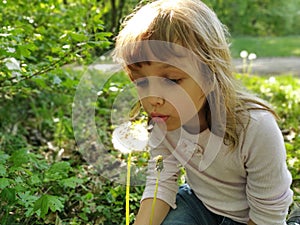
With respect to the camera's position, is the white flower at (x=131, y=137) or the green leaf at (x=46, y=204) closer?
the green leaf at (x=46, y=204)

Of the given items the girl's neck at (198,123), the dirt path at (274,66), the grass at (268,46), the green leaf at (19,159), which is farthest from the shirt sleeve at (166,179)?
the grass at (268,46)

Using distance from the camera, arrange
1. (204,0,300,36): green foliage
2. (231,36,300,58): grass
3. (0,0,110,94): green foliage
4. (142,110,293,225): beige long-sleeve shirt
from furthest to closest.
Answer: (204,0,300,36): green foliage
(231,36,300,58): grass
(0,0,110,94): green foliage
(142,110,293,225): beige long-sleeve shirt

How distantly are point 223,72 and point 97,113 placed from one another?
1.74 metres

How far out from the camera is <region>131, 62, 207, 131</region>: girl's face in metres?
1.43

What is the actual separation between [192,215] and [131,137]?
0.33 m

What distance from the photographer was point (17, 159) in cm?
166

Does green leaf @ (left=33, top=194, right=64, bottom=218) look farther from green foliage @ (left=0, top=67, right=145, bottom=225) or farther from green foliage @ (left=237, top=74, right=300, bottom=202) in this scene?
green foliage @ (left=237, top=74, right=300, bottom=202)

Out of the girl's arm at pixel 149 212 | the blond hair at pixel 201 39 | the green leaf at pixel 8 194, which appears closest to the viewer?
the blond hair at pixel 201 39

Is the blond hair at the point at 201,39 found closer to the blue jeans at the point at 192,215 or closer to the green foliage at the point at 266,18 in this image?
the blue jeans at the point at 192,215

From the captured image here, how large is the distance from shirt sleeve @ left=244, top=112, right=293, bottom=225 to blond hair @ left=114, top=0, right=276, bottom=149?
50mm

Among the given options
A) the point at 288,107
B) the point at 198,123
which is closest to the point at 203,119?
the point at 198,123

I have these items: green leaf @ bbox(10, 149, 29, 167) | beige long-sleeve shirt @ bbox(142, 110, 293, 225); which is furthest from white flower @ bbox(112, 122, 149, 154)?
green leaf @ bbox(10, 149, 29, 167)

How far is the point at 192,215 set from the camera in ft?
Answer: 5.84

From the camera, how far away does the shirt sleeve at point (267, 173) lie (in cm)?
151
